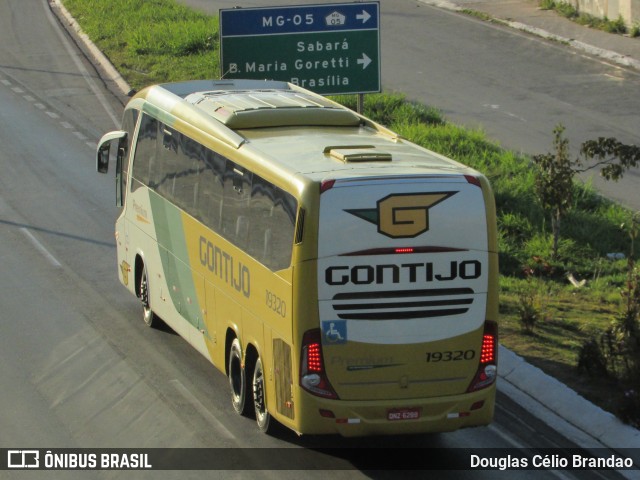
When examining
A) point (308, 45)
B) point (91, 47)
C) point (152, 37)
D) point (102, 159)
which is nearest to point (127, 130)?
point (102, 159)

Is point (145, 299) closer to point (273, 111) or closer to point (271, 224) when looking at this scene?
point (273, 111)

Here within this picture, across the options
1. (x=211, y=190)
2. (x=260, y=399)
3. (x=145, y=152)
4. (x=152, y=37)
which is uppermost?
(x=211, y=190)

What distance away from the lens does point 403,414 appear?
11.9 metres

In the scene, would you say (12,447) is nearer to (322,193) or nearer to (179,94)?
(322,193)

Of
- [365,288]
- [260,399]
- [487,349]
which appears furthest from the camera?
[260,399]

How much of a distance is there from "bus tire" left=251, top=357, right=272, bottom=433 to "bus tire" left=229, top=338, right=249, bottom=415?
283 mm

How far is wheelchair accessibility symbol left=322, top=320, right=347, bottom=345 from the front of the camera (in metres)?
11.8

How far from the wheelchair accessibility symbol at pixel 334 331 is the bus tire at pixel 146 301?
5821 mm

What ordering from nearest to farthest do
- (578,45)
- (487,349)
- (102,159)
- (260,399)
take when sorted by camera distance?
1. (487,349)
2. (260,399)
3. (102,159)
4. (578,45)

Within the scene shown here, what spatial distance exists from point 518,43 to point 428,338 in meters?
28.5

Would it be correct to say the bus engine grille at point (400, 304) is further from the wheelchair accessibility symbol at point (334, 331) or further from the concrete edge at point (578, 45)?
the concrete edge at point (578, 45)

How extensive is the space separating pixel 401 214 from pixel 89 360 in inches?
219

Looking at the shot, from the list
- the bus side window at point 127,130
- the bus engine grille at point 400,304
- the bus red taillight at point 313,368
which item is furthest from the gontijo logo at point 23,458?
the bus side window at point 127,130

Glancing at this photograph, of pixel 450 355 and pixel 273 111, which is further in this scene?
pixel 273 111
